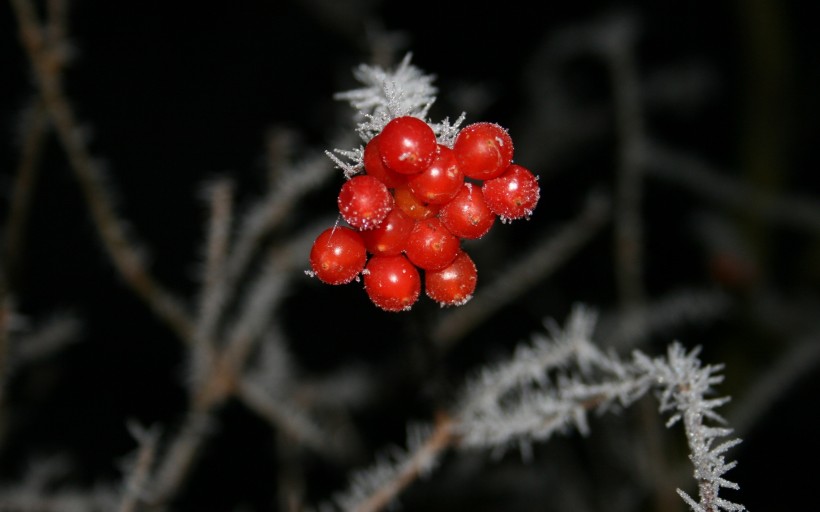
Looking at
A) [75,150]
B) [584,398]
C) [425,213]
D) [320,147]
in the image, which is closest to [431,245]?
[425,213]

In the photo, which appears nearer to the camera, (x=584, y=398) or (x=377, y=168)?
(x=377, y=168)

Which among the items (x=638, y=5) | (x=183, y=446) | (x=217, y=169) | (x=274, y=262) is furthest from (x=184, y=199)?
(x=638, y=5)

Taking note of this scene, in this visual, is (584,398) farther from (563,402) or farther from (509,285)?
(509,285)

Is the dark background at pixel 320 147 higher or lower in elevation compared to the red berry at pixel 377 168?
higher

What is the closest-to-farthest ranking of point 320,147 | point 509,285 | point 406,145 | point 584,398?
point 406,145 < point 584,398 < point 509,285 < point 320,147

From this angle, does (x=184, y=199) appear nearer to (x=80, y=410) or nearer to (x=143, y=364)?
(x=143, y=364)

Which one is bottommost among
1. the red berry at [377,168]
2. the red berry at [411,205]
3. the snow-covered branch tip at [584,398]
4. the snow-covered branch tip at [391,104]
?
the snow-covered branch tip at [584,398]

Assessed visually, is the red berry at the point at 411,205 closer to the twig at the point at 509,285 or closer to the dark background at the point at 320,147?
the twig at the point at 509,285

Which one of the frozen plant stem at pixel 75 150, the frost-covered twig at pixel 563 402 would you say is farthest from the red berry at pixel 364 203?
the frozen plant stem at pixel 75 150
